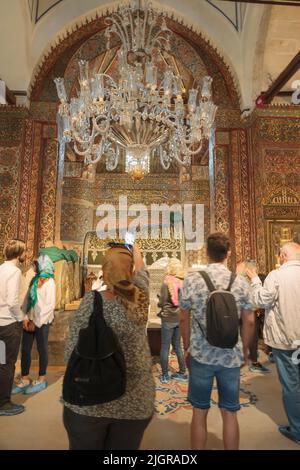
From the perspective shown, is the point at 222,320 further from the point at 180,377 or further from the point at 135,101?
the point at 135,101

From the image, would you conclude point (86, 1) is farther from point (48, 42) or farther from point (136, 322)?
point (136, 322)

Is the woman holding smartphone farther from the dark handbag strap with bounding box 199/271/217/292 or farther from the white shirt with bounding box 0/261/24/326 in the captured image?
the white shirt with bounding box 0/261/24/326

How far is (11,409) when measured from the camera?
2.77 meters

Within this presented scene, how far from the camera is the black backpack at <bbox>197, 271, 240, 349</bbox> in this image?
5.61 ft

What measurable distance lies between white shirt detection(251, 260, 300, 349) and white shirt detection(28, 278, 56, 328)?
2.25 metres

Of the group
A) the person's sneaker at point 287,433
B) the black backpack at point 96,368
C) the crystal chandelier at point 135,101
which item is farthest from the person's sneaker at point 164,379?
the crystal chandelier at point 135,101

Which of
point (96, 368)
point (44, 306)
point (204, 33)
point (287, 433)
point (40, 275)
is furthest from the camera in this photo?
point (204, 33)

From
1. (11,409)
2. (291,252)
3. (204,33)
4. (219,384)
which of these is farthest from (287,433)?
(204,33)

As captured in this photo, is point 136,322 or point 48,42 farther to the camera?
point 48,42

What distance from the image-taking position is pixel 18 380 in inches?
142

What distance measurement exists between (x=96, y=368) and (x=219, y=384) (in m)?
0.99

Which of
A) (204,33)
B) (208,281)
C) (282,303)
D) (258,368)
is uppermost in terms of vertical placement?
(204,33)

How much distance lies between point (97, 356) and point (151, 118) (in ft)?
13.5
